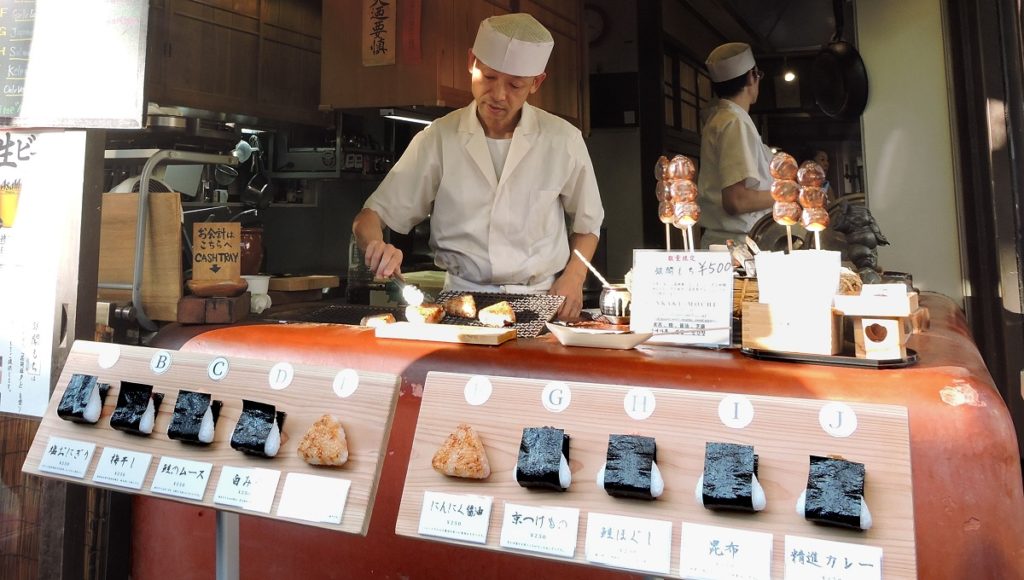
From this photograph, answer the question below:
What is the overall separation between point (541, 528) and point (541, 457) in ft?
0.34

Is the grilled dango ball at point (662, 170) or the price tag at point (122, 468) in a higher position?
the grilled dango ball at point (662, 170)

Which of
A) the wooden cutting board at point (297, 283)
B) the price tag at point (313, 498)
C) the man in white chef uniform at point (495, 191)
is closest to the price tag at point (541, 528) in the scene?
the price tag at point (313, 498)

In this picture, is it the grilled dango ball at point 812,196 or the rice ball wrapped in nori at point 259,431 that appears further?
the grilled dango ball at point 812,196

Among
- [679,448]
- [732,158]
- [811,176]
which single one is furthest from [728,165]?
[679,448]

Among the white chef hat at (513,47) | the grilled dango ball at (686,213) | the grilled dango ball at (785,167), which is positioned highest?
the white chef hat at (513,47)

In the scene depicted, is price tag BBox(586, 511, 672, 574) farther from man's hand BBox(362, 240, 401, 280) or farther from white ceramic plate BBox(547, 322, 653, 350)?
man's hand BBox(362, 240, 401, 280)

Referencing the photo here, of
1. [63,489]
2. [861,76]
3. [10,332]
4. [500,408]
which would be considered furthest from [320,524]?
[861,76]

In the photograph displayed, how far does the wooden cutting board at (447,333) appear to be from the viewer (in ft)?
6.10

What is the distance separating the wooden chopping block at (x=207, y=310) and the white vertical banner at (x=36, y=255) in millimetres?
342

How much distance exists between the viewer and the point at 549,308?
2.38 m

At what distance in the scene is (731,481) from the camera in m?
0.96

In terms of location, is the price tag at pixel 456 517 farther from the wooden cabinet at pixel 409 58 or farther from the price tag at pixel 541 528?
the wooden cabinet at pixel 409 58

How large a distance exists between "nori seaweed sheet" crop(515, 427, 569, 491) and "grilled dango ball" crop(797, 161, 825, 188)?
1017 millimetres

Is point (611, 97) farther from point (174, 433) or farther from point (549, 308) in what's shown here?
point (174, 433)
